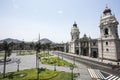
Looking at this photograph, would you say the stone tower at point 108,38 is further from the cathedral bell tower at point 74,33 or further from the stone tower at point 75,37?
the cathedral bell tower at point 74,33

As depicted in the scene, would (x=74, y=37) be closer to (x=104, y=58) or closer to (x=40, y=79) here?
(x=104, y=58)

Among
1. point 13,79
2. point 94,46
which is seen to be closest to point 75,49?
point 94,46

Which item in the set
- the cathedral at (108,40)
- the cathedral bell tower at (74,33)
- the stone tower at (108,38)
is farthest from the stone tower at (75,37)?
the stone tower at (108,38)

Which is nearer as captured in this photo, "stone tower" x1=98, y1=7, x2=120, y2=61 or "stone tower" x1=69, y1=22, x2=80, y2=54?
"stone tower" x1=98, y1=7, x2=120, y2=61

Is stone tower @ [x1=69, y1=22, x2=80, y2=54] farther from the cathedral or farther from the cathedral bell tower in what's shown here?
the cathedral

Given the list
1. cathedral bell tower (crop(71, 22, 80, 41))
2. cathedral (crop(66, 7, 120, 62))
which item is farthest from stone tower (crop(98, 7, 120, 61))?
cathedral bell tower (crop(71, 22, 80, 41))

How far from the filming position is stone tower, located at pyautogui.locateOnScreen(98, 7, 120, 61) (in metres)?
49.2

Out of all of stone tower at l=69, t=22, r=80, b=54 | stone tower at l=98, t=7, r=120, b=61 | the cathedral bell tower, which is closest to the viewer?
stone tower at l=98, t=7, r=120, b=61

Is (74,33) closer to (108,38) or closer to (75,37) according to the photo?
(75,37)

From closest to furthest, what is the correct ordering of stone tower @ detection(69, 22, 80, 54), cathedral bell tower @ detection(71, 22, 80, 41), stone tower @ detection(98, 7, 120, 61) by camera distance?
stone tower @ detection(98, 7, 120, 61) < stone tower @ detection(69, 22, 80, 54) < cathedral bell tower @ detection(71, 22, 80, 41)

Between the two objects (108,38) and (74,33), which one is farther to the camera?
(74,33)

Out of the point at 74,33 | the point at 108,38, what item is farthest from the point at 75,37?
the point at 108,38

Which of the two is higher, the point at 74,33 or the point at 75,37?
the point at 74,33

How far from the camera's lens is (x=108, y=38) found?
52.0 m
